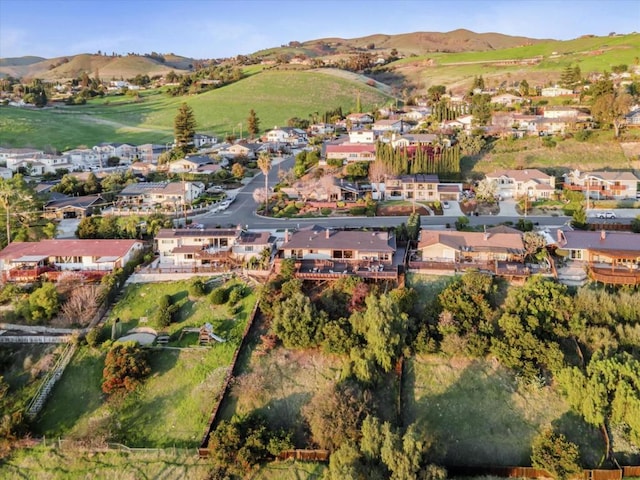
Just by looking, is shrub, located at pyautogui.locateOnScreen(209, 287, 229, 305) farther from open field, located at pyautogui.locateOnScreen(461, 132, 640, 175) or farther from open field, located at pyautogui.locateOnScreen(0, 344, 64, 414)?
open field, located at pyautogui.locateOnScreen(461, 132, 640, 175)

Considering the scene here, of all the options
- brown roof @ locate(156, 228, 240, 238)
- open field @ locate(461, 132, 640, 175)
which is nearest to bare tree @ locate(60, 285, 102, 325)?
brown roof @ locate(156, 228, 240, 238)

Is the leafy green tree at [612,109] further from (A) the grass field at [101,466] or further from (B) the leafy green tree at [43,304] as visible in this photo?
(B) the leafy green tree at [43,304]

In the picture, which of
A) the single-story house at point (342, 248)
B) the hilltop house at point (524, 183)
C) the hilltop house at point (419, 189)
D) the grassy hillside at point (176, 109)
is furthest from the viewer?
the grassy hillside at point (176, 109)

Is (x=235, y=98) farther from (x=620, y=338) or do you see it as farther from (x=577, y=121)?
(x=620, y=338)

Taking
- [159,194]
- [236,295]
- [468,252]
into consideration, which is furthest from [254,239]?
[159,194]

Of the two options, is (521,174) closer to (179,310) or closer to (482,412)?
(482,412)

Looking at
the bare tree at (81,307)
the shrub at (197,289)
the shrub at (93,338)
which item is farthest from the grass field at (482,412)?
the bare tree at (81,307)
